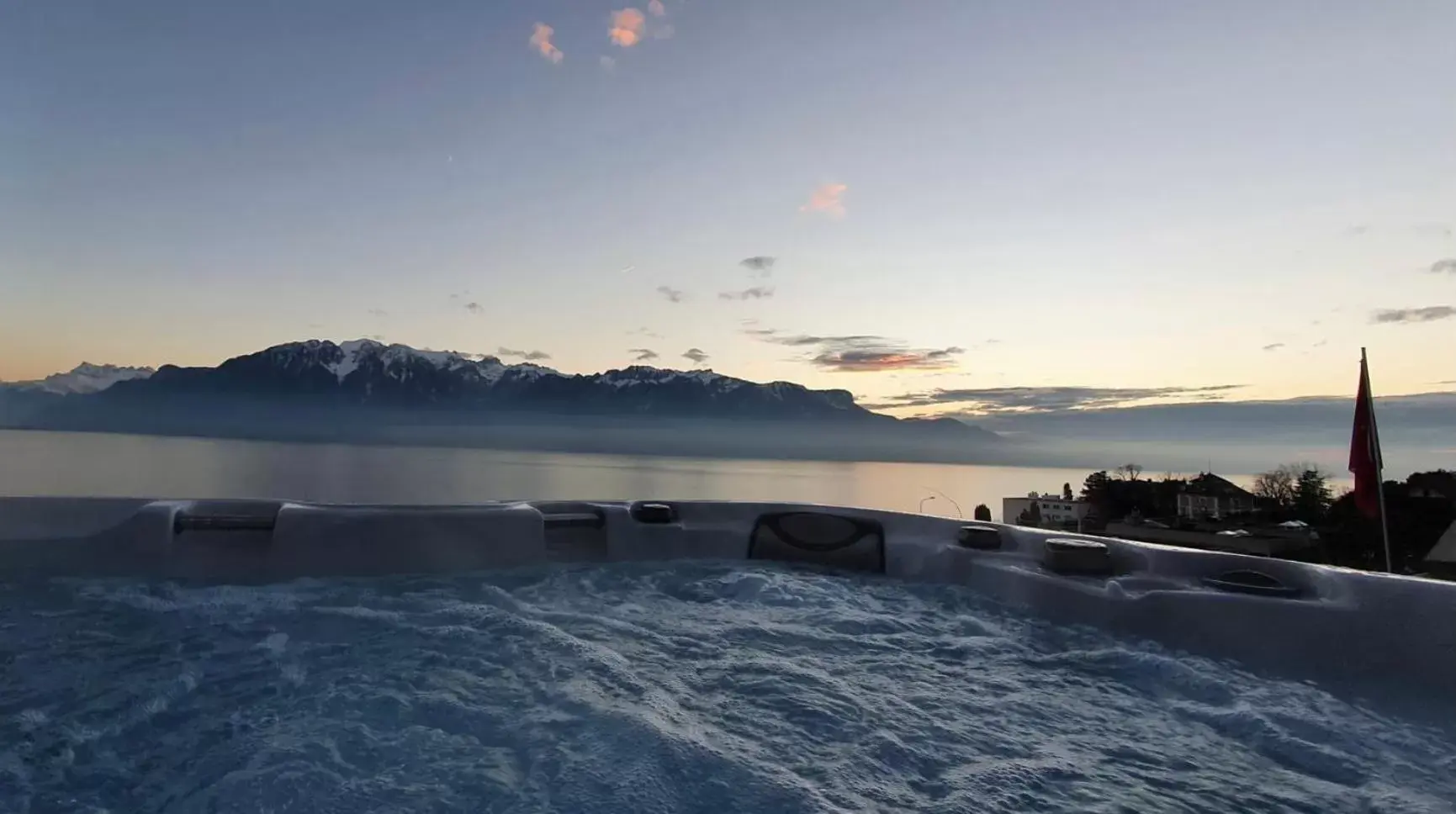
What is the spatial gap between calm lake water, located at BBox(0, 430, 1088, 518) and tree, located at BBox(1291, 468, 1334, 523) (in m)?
1.84

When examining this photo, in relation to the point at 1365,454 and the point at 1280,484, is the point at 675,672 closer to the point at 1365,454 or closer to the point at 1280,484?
the point at 1365,454

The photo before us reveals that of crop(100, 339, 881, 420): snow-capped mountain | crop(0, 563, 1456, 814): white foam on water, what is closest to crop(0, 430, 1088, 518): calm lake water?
crop(0, 563, 1456, 814): white foam on water

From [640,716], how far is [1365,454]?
5.36m

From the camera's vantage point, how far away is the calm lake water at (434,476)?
3.82 meters

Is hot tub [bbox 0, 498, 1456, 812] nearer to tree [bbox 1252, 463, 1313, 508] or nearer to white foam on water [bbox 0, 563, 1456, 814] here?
white foam on water [bbox 0, 563, 1456, 814]

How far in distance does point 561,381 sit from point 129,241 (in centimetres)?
7806

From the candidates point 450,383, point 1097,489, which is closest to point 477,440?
point 450,383

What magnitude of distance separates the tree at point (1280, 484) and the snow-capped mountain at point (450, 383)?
6207cm

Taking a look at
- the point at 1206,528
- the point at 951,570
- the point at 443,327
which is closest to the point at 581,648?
the point at 951,570

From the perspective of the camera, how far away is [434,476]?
32125 mm

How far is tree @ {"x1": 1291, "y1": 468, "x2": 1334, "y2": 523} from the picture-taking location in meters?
5.88

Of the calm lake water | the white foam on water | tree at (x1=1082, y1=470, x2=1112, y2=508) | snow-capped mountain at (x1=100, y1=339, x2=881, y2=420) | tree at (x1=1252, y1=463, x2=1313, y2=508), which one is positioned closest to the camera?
the white foam on water

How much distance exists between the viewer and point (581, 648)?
181cm

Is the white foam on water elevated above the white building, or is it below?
below
